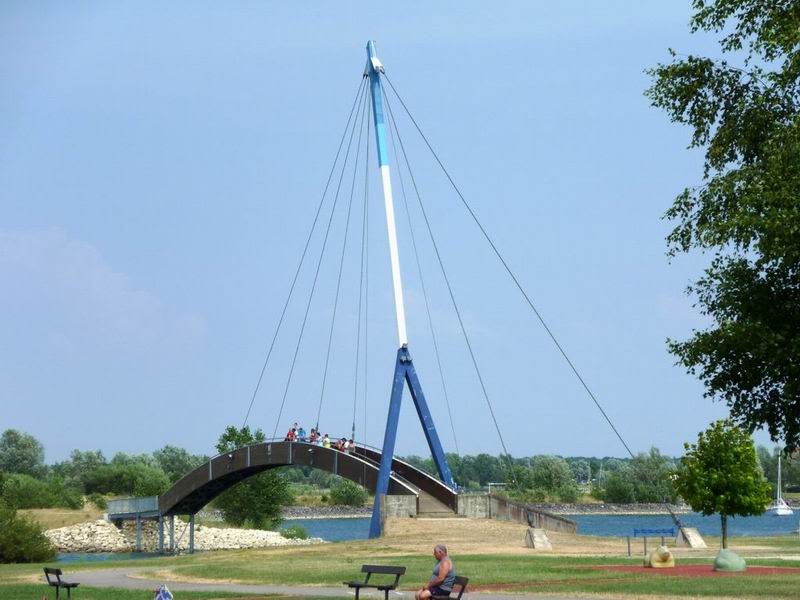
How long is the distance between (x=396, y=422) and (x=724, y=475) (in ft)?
53.4

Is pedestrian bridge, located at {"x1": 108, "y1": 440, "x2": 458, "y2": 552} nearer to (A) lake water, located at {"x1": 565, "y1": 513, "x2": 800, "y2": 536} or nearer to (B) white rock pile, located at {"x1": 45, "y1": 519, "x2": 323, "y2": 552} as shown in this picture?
(B) white rock pile, located at {"x1": 45, "y1": 519, "x2": 323, "y2": 552}

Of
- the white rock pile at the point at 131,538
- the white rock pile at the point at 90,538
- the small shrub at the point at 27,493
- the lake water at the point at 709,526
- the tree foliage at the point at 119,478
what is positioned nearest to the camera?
the white rock pile at the point at 131,538

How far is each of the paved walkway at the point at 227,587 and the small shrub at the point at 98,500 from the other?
95.3 m

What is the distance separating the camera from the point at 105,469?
156 metres

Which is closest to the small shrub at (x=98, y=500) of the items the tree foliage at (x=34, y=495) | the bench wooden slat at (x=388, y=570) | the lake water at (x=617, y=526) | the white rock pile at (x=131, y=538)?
the tree foliage at (x=34, y=495)

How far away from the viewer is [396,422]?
2451 inches

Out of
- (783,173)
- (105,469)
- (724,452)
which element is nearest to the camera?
(783,173)

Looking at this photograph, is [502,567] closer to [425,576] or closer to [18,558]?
[425,576]

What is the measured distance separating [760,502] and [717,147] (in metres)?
32.7

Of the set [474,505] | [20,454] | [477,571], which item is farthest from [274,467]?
[20,454]

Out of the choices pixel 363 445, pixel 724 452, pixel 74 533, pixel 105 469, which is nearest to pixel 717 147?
pixel 724 452

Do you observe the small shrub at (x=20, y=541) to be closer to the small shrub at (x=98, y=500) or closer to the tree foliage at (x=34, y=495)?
the tree foliage at (x=34, y=495)

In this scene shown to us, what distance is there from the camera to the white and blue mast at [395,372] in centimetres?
6159

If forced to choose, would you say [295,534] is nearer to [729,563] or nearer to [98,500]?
[98,500]
